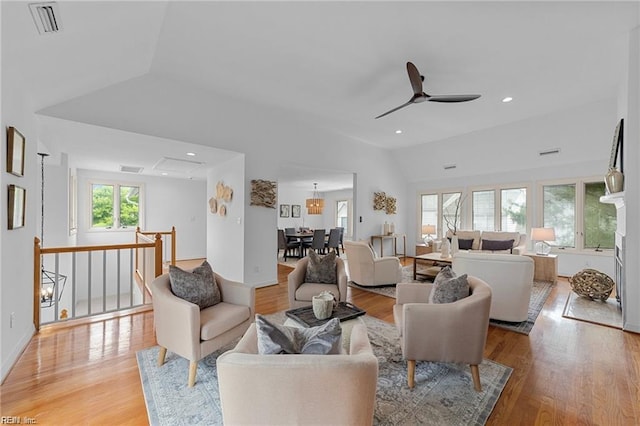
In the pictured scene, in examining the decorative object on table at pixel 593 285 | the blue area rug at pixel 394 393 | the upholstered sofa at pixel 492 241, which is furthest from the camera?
the upholstered sofa at pixel 492 241

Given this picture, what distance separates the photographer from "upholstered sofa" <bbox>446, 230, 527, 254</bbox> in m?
5.55

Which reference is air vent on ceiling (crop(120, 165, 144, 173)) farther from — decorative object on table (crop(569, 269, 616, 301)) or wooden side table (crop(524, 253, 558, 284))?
wooden side table (crop(524, 253, 558, 284))

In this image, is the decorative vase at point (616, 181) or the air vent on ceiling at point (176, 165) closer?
the decorative vase at point (616, 181)

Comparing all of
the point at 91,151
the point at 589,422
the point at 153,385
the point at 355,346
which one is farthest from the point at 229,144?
the point at 589,422

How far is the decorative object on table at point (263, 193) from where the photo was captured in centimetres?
462

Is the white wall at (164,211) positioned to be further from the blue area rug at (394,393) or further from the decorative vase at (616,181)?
the decorative vase at (616,181)

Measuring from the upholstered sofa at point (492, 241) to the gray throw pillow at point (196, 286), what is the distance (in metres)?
5.48

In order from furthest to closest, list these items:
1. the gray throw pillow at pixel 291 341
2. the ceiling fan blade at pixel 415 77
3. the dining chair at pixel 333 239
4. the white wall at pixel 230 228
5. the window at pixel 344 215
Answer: the window at pixel 344 215
the dining chair at pixel 333 239
the white wall at pixel 230 228
the ceiling fan blade at pixel 415 77
the gray throw pillow at pixel 291 341

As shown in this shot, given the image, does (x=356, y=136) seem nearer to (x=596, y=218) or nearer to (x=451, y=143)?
(x=451, y=143)

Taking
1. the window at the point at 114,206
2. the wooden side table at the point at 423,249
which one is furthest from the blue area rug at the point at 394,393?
the window at the point at 114,206

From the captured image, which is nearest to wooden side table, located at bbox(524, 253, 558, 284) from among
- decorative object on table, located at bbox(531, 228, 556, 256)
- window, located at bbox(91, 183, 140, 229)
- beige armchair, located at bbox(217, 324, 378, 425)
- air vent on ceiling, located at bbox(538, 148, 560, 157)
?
decorative object on table, located at bbox(531, 228, 556, 256)

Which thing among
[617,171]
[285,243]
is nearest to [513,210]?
[617,171]

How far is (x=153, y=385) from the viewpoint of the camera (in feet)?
6.63

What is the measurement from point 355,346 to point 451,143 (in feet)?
20.0
